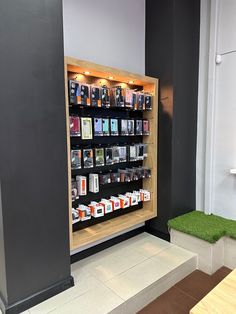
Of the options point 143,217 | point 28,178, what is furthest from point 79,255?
point 28,178

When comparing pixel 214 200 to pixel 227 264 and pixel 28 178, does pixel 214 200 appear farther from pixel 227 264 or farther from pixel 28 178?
pixel 28 178

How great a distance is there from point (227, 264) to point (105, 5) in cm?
288

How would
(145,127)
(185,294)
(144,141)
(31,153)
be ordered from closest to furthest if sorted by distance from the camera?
(31,153) < (185,294) < (145,127) < (144,141)

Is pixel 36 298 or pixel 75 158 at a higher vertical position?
pixel 75 158

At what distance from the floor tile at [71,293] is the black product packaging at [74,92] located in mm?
1471

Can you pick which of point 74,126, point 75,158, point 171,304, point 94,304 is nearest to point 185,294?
point 171,304

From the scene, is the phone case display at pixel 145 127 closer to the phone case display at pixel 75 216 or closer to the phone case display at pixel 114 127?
the phone case display at pixel 114 127

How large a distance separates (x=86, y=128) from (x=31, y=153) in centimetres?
65

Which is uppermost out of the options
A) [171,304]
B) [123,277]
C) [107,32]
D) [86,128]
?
[107,32]

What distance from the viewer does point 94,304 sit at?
1.54 metres

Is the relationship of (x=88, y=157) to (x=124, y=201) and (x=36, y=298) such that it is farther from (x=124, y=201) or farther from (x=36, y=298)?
(x=36, y=298)

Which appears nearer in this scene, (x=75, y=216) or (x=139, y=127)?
(x=75, y=216)

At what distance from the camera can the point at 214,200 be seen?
2.59 meters

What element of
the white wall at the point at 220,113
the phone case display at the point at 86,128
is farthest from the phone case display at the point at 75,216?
the white wall at the point at 220,113
